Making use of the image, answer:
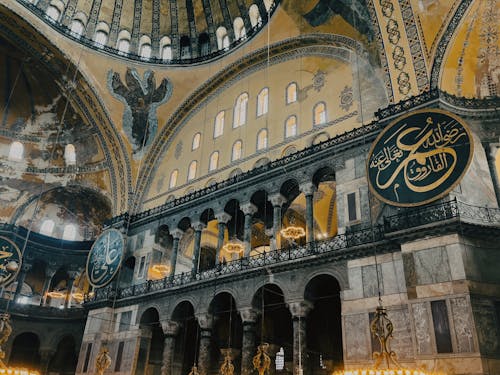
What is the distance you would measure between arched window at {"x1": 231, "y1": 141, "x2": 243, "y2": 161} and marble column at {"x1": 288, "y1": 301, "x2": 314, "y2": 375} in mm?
5841

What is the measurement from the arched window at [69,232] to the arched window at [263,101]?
10.9m

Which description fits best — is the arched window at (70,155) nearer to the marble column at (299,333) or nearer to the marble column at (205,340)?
the marble column at (205,340)

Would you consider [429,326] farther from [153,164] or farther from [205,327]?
[153,164]

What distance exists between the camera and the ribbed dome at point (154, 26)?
16688 millimetres

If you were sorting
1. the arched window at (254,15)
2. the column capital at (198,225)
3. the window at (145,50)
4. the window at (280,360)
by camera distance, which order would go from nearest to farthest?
the window at (280,360)
the column capital at (198,225)
the arched window at (254,15)
the window at (145,50)

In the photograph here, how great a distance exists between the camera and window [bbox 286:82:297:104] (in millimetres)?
13516

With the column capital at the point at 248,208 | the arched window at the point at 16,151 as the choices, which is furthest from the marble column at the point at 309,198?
the arched window at the point at 16,151

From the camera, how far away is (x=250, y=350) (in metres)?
10.7

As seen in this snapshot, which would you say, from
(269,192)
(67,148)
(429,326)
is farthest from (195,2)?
(429,326)

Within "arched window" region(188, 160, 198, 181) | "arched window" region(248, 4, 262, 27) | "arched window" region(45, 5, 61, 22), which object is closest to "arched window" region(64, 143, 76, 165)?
"arched window" region(45, 5, 61, 22)

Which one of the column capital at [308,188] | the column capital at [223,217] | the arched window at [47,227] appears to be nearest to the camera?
the column capital at [308,188]

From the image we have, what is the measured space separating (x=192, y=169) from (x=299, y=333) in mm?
8005

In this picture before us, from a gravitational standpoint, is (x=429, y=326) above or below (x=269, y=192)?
below

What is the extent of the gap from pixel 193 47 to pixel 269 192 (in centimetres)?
845
